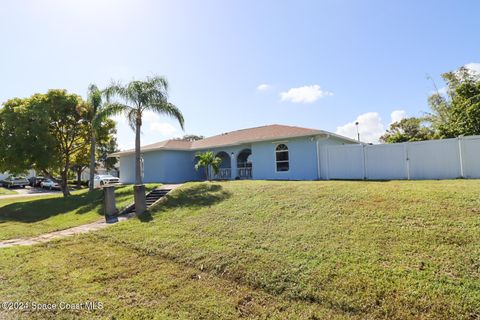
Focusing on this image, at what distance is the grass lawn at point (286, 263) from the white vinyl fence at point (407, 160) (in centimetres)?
471

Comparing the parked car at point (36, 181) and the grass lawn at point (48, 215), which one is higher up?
the parked car at point (36, 181)

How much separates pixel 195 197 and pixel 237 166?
933 cm

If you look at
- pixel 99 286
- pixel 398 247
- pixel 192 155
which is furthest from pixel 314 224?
pixel 192 155

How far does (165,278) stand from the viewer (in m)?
5.57

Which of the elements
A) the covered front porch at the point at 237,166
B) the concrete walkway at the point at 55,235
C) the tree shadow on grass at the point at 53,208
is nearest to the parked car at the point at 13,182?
the tree shadow on grass at the point at 53,208

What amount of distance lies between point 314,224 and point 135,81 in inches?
500

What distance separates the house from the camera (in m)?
16.7

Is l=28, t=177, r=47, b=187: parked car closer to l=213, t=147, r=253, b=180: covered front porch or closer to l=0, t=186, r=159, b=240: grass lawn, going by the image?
l=0, t=186, r=159, b=240: grass lawn

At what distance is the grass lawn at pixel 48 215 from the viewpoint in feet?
36.6

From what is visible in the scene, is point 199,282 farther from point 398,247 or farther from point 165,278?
point 398,247

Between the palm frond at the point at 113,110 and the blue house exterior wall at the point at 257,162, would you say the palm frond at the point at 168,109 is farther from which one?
the blue house exterior wall at the point at 257,162

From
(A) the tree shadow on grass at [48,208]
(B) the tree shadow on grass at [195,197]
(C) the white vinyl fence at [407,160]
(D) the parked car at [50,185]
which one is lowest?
(A) the tree shadow on grass at [48,208]

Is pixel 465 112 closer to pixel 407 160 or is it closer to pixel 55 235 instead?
pixel 407 160

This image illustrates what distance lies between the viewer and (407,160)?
528 inches
